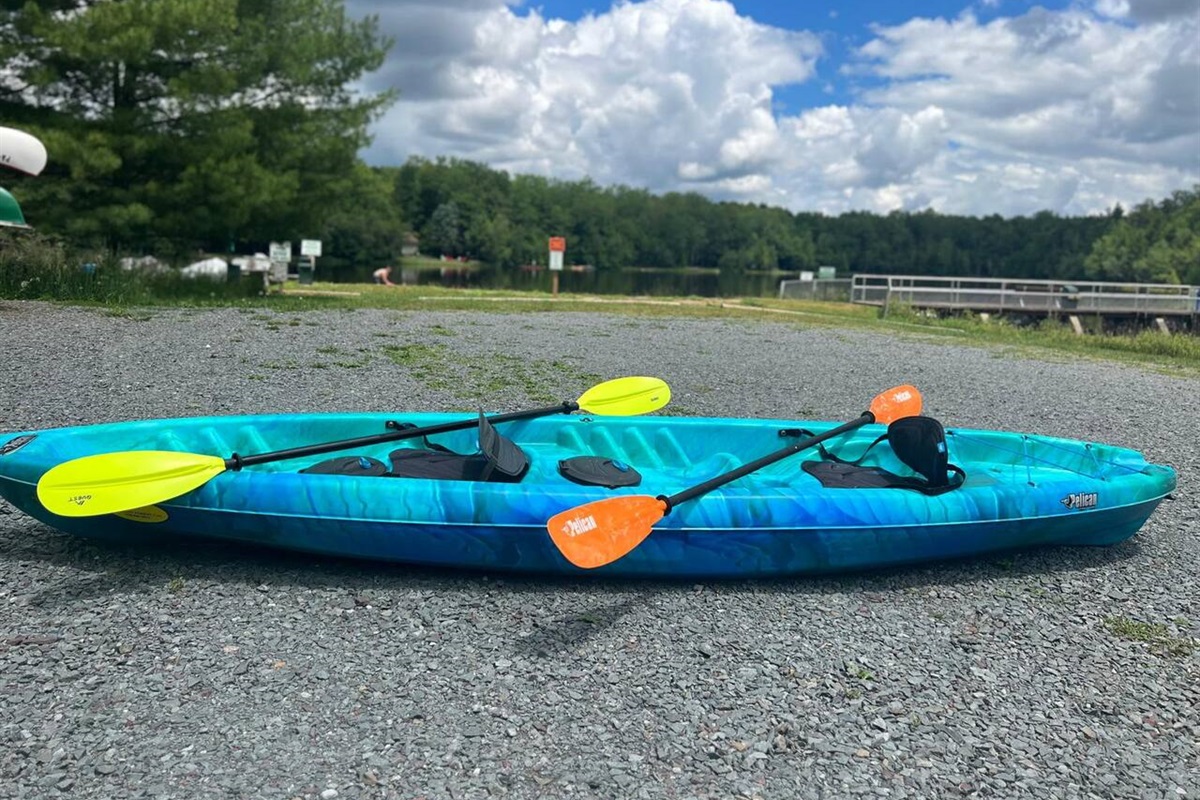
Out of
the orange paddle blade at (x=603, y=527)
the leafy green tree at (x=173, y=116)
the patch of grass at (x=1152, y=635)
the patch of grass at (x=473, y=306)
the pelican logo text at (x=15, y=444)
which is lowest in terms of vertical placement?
the patch of grass at (x=1152, y=635)

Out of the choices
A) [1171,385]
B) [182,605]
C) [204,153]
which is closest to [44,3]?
[204,153]

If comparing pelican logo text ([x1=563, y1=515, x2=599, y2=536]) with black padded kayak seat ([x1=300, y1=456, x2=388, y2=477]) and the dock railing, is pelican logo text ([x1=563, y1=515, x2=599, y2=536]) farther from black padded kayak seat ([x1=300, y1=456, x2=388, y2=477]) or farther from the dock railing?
the dock railing

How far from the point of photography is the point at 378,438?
468 centimetres

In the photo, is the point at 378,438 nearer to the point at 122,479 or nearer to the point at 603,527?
the point at 122,479

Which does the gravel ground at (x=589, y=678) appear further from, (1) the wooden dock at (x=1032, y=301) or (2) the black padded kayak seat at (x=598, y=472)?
(1) the wooden dock at (x=1032, y=301)

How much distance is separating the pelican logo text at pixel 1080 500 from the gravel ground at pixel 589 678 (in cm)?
40

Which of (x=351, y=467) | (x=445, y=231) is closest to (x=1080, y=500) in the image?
(x=351, y=467)

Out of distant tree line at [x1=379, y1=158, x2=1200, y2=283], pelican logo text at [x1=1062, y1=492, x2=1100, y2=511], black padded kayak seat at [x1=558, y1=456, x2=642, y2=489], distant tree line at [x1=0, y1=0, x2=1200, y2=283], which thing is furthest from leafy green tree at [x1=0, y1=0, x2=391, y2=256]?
distant tree line at [x1=379, y1=158, x2=1200, y2=283]

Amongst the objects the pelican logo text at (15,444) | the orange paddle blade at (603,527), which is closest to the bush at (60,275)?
the pelican logo text at (15,444)

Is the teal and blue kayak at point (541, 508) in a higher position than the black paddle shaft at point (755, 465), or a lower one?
lower

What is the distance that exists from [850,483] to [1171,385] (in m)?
9.88

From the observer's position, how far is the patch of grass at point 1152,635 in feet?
12.4

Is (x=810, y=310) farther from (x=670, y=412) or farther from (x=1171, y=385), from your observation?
(x=670, y=412)

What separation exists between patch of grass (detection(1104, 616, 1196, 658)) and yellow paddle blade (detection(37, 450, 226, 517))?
168 inches
